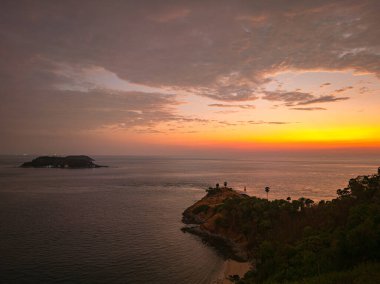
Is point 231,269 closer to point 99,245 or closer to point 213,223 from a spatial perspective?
point 213,223

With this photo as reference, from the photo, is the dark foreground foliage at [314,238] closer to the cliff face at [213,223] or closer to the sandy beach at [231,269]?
the cliff face at [213,223]

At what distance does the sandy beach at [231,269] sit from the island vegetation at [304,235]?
1200mm

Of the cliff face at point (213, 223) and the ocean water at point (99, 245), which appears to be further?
the cliff face at point (213, 223)

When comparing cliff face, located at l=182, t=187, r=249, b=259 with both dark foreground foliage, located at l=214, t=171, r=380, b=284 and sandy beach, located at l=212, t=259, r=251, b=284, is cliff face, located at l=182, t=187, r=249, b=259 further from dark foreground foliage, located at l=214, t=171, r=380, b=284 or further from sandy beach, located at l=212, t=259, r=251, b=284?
sandy beach, located at l=212, t=259, r=251, b=284

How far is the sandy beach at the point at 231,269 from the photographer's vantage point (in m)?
37.1

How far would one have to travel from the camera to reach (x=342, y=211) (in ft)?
132

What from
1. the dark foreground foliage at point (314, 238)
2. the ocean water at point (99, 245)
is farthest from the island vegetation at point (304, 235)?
the ocean water at point (99, 245)

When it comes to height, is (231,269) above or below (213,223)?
below

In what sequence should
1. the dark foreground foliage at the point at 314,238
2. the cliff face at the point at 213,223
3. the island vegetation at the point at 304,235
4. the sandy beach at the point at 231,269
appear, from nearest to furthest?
the island vegetation at the point at 304,235 → the dark foreground foliage at the point at 314,238 → the sandy beach at the point at 231,269 → the cliff face at the point at 213,223

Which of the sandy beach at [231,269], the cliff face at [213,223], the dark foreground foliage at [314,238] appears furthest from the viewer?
the cliff face at [213,223]

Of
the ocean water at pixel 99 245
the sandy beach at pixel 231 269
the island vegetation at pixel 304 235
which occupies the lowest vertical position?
the sandy beach at pixel 231 269

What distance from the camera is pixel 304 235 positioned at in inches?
1479

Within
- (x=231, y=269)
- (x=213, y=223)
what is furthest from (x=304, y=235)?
(x=213, y=223)

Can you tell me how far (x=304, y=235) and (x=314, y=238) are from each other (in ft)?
17.8
